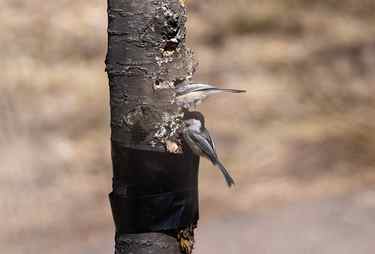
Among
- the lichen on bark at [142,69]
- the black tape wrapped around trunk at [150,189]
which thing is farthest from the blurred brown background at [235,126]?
the lichen on bark at [142,69]

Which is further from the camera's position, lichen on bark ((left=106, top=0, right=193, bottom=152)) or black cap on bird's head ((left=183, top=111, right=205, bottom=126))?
black cap on bird's head ((left=183, top=111, right=205, bottom=126))

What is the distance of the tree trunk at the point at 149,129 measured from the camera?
2232mm

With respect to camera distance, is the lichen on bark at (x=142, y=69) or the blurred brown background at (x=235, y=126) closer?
the lichen on bark at (x=142, y=69)

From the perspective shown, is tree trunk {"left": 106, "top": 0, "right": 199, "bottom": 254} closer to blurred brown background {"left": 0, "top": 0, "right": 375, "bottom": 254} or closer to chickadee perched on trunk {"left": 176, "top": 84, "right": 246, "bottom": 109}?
chickadee perched on trunk {"left": 176, "top": 84, "right": 246, "bottom": 109}

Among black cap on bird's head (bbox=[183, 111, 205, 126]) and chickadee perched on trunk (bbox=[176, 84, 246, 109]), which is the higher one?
chickadee perched on trunk (bbox=[176, 84, 246, 109])

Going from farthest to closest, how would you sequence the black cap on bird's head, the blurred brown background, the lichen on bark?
1. the blurred brown background
2. the black cap on bird's head
3. the lichen on bark

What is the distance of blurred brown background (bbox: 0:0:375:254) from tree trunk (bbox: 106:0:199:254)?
261 cm

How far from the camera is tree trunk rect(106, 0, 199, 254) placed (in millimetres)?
2232

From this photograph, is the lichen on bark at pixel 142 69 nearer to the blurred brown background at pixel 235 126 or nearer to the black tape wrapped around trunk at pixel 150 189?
the black tape wrapped around trunk at pixel 150 189

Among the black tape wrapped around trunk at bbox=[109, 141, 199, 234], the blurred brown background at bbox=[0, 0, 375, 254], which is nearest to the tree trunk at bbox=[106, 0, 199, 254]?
the black tape wrapped around trunk at bbox=[109, 141, 199, 234]

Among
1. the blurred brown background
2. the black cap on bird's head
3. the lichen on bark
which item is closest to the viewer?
the lichen on bark

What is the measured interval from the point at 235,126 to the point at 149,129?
3.48 metres

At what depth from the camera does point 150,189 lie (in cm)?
232

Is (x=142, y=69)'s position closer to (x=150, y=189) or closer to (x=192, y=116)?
(x=192, y=116)
